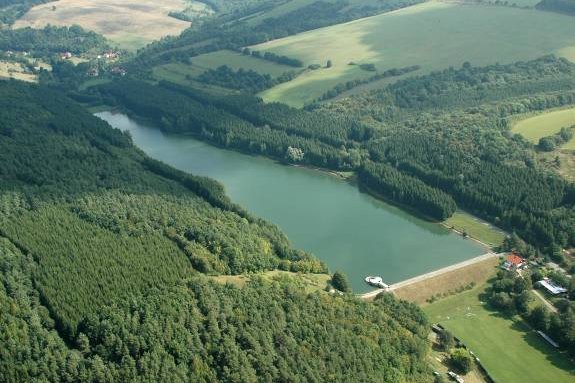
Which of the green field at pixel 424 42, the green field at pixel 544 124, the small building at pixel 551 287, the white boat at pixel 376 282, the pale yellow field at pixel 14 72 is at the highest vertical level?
the green field at pixel 424 42

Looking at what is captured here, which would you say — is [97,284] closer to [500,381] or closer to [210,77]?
[500,381]

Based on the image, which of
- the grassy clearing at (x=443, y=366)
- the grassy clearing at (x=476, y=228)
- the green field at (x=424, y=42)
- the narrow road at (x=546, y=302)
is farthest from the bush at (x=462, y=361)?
the green field at (x=424, y=42)

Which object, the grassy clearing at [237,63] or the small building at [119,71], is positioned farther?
the small building at [119,71]

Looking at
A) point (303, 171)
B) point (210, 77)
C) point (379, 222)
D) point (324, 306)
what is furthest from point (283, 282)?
point (210, 77)

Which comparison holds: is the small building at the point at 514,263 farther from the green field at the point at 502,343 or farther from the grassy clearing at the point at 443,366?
the grassy clearing at the point at 443,366

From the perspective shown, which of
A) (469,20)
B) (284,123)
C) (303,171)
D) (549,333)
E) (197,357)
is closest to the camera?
(197,357)

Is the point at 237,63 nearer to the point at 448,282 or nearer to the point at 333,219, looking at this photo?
the point at 333,219
